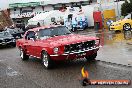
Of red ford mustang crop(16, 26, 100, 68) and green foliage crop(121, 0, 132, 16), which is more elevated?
green foliage crop(121, 0, 132, 16)

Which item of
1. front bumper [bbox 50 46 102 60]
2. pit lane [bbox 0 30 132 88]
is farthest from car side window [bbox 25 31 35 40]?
front bumper [bbox 50 46 102 60]

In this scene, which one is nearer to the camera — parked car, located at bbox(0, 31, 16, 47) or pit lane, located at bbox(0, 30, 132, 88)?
pit lane, located at bbox(0, 30, 132, 88)

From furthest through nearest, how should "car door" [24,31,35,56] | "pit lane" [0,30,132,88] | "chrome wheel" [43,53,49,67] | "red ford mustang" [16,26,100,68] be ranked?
1. "car door" [24,31,35,56]
2. "chrome wheel" [43,53,49,67]
3. "red ford mustang" [16,26,100,68]
4. "pit lane" [0,30,132,88]

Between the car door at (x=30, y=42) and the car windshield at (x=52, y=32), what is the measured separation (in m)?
0.53

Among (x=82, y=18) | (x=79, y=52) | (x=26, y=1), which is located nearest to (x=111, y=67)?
(x=79, y=52)

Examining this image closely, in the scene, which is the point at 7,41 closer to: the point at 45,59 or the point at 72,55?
the point at 45,59

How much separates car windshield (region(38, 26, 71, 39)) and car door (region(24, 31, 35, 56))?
528 millimetres

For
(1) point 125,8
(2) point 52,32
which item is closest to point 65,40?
(2) point 52,32

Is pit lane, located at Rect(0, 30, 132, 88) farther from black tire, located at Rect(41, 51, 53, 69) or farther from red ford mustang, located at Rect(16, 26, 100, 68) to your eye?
red ford mustang, located at Rect(16, 26, 100, 68)

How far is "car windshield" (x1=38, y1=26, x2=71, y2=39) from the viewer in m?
14.2

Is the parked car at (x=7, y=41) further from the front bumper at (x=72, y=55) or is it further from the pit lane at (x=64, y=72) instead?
the front bumper at (x=72, y=55)

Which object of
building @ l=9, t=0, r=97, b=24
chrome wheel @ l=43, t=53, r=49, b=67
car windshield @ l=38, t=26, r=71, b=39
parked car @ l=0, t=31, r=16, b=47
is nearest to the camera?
chrome wheel @ l=43, t=53, r=49, b=67

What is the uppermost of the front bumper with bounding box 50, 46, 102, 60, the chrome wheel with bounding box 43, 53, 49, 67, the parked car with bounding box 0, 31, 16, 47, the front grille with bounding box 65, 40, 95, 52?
the front grille with bounding box 65, 40, 95, 52

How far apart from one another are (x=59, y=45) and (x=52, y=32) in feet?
6.69
